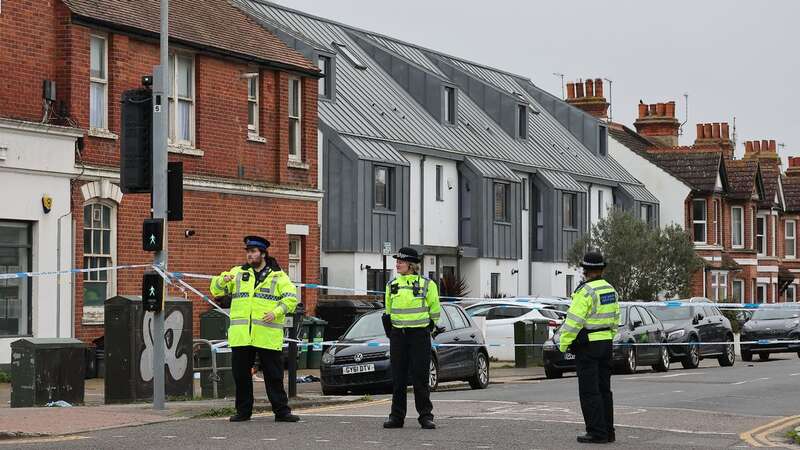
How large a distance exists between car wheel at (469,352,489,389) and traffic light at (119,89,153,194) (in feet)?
27.2

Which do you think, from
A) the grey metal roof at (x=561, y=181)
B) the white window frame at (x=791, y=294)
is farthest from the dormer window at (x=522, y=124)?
the white window frame at (x=791, y=294)

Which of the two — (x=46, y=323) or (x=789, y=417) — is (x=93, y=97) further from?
(x=789, y=417)

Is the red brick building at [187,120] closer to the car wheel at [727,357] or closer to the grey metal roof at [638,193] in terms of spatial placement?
the car wheel at [727,357]

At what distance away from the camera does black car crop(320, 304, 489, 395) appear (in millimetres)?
22516

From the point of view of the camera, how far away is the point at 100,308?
1065 inches

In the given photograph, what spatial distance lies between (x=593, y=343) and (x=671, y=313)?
62.3 ft

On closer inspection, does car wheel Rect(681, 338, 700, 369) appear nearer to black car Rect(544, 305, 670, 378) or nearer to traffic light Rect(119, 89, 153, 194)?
black car Rect(544, 305, 670, 378)

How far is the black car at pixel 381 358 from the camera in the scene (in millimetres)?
22516

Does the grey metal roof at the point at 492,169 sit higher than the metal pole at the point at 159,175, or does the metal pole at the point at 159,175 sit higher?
the grey metal roof at the point at 492,169

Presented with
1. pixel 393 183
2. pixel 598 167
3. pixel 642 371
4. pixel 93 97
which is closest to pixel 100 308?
pixel 93 97

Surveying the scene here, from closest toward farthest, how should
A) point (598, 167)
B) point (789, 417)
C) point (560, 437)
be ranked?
point (560, 437) → point (789, 417) → point (598, 167)

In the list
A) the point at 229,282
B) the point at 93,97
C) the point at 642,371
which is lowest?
the point at 642,371

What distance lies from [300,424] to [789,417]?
6241 mm

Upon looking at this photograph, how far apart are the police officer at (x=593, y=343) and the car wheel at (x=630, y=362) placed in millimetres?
14562
